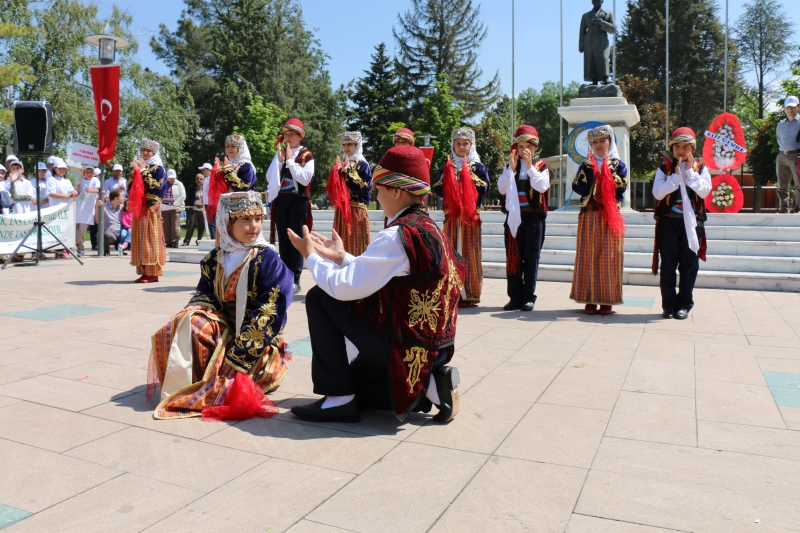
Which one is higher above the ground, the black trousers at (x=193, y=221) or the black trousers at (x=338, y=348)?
the black trousers at (x=193, y=221)

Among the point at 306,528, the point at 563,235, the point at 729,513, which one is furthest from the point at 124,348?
the point at 563,235

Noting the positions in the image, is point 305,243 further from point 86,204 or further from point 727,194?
point 727,194

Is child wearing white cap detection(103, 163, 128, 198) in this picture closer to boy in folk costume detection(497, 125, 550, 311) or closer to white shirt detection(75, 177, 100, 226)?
white shirt detection(75, 177, 100, 226)

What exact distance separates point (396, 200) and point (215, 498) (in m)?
1.71

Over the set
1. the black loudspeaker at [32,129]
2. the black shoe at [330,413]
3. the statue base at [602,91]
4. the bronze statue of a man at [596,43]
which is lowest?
the black shoe at [330,413]

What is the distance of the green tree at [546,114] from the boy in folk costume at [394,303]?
70.7 metres

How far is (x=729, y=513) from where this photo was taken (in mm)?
2656

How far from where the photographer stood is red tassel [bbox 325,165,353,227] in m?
8.70

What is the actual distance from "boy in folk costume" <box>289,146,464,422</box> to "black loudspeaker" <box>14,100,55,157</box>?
35.9 ft

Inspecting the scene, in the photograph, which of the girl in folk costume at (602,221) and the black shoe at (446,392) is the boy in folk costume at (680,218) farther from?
the black shoe at (446,392)

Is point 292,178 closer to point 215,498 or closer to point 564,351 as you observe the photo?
point 564,351

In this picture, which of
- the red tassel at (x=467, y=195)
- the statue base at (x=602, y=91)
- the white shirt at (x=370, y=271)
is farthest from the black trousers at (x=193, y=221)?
the white shirt at (x=370, y=271)

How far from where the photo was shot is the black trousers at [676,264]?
7184 millimetres

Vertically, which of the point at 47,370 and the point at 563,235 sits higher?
the point at 563,235
